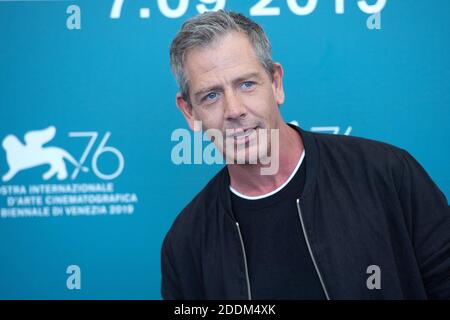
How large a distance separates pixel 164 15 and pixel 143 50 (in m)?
0.12

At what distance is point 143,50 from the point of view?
1597 mm

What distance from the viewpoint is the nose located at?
47.7 inches

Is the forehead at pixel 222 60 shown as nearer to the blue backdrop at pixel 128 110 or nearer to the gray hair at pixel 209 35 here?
the gray hair at pixel 209 35

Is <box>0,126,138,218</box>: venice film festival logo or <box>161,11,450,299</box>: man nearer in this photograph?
<box>161,11,450,299</box>: man

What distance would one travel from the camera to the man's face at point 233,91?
123 cm

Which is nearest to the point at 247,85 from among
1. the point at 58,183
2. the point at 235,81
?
the point at 235,81

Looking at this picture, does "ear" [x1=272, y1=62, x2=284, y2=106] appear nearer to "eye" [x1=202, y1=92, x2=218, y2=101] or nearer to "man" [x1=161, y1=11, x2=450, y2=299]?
"man" [x1=161, y1=11, x2=450, y2=299]

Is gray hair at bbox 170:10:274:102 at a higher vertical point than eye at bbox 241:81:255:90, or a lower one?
higher

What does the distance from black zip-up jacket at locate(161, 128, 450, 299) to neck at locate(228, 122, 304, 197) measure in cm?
4

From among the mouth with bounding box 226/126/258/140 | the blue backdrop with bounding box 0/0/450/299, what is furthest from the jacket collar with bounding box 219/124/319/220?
the blue backdrop with bounding box 0/0/450/299

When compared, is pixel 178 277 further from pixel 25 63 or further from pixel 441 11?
pixel 441 11

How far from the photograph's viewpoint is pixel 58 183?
5.32 ft

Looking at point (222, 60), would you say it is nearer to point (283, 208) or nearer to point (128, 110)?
point (283, 208)

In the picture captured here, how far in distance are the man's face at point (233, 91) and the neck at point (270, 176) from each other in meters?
0.04
